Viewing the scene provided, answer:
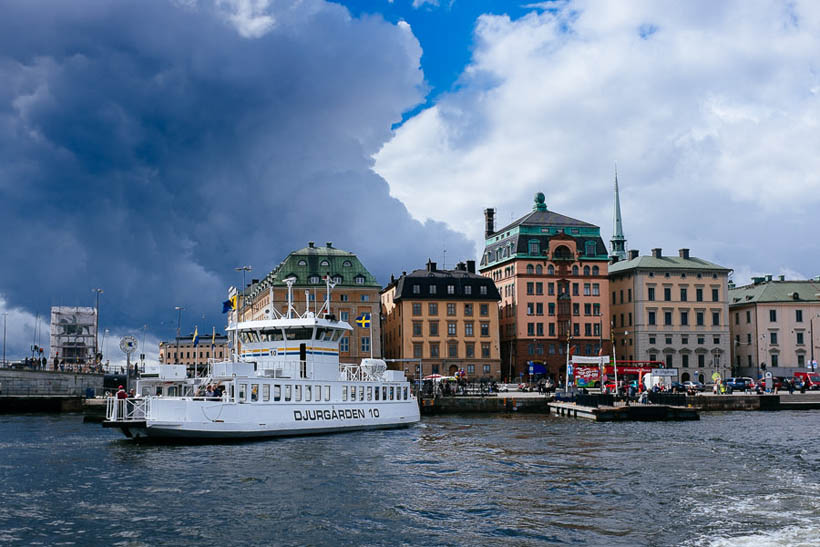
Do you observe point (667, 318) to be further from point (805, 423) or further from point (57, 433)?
point (57, 433)

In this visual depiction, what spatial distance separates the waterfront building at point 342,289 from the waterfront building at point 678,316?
38586mm

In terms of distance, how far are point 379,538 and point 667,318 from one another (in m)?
111

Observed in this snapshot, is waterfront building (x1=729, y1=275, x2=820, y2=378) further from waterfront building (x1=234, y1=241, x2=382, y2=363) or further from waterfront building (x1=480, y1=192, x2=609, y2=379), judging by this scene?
waterfront building (x1=234, y1=241, x2=382, y2=363)

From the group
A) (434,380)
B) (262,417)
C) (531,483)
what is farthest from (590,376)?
(531,483)

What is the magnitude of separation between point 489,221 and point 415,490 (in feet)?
372

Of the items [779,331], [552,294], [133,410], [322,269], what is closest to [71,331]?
[322,269]

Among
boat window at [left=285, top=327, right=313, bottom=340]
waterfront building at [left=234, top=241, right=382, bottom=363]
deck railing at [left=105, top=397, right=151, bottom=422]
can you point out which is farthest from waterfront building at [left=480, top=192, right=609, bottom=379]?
deck railing at [left=105, top=397, right=151, bottom=422]

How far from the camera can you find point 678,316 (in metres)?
129

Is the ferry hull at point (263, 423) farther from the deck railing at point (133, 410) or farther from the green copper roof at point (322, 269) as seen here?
the green copper roof at point (322, 269)

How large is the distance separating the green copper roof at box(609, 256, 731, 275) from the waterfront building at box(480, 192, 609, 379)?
568 centimetres

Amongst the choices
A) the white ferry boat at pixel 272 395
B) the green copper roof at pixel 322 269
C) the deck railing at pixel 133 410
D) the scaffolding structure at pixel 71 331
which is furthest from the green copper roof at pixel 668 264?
the scaffolding structure at pixel 71 331

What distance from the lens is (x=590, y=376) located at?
335 feet

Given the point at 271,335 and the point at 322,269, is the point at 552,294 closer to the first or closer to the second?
the point at 322,269

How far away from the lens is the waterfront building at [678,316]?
421ft
